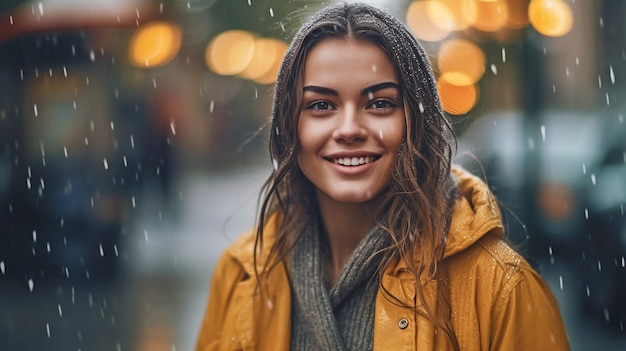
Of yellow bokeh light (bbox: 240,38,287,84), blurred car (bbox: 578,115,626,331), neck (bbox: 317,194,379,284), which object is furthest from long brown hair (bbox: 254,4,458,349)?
blurred car (bbox: 578,115,626,331)

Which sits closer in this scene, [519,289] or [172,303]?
[519,289]

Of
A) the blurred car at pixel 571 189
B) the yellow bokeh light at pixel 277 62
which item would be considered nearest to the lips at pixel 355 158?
the yellow bokeh light at pixel 277 62

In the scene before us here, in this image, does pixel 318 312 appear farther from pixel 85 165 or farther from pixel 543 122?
pixel 85 165

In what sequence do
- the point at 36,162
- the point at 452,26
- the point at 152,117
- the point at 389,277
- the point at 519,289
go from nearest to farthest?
the point at 519,289
the point at 389,277
the point at 452,26
the point at 36,162
the point at 152,117

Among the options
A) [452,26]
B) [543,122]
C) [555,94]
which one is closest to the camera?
[543,122]

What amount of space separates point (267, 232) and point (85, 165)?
32.4ft

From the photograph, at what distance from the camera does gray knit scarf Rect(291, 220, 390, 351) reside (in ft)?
8.93

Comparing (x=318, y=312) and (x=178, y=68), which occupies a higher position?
(x=178, y=68)

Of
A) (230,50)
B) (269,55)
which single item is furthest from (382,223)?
(230,50)

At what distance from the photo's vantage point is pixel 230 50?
62.1ft

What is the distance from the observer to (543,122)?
8383 mm

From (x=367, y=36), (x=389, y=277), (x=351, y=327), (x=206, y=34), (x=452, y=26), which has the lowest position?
(x=351, y=327)

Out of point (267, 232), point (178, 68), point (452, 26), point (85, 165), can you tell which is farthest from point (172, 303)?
point (178, 68)

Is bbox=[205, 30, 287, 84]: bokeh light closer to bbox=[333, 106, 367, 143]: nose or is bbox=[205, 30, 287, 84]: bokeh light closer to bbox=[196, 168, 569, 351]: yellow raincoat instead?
bbox=[333, 106, 367, 143]: nose
